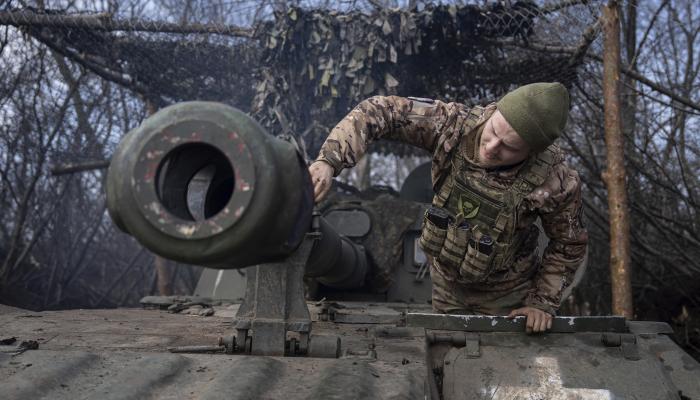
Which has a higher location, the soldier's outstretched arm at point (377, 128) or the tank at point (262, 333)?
the soldier's outstretched arm at point (377, 128)

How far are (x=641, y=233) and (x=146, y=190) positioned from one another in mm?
8019

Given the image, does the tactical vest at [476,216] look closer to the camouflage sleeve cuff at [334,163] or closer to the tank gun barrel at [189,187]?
the camouflage sleeve cuff at [334,163]

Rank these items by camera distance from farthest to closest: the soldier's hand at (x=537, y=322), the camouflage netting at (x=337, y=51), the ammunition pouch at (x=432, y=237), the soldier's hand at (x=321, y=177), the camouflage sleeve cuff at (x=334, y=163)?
the camouflage netting at (x=337, y=51)
the ammunition pouch at (x=432, y=237)
the soldier's hand at (x=537, y=322)
the camouflage sleeve cuff at (x=334, y=163)
the soldier's hand at (x=321, y=177)

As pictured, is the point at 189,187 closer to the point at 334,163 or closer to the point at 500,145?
the point at 334,163

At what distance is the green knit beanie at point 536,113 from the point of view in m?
2.76

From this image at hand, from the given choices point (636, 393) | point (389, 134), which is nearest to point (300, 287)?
point (389, 134)

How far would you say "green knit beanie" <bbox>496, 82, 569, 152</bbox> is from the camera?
109 inches

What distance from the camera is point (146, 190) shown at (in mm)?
1532

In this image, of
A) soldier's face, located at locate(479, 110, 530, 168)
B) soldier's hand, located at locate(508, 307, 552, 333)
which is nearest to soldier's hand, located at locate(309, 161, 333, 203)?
soldier's face, located at locate(479, 110, 530, 168)

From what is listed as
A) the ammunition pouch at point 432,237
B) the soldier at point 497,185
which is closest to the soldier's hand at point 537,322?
the soldier at point 497,185

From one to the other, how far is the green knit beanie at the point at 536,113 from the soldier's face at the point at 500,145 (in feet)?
0.11

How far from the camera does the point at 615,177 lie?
521 cm

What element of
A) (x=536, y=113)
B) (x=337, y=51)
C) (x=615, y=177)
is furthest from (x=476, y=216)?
(x=337, y=51)

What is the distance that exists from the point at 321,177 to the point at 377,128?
1.88ft
